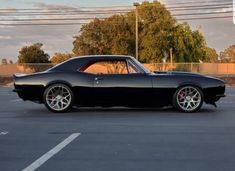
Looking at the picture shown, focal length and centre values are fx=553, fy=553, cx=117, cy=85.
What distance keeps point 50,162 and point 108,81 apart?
6.08 m

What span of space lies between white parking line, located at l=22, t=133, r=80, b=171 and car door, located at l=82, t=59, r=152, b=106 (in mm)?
3667

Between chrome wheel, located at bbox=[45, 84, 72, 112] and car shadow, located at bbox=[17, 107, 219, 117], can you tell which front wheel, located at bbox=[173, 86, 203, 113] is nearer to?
car shadow, located at bbox=[17, 107, 219, 117]

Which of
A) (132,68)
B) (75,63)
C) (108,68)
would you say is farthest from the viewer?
(108,68)

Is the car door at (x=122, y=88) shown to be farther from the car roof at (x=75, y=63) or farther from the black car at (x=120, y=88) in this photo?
the car roof at (x=75, y=63)

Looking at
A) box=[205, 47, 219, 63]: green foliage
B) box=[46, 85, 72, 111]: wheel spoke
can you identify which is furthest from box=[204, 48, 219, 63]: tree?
box=[46, 85, 72, 111]: wheel spoke

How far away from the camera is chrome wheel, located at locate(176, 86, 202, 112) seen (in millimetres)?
12748

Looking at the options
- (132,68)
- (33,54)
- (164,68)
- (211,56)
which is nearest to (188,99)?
(132,68)

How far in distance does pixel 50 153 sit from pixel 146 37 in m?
65.5

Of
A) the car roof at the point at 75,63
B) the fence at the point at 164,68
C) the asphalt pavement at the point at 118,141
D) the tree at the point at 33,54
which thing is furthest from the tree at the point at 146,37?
the asphalt pavement at the point at 118,141

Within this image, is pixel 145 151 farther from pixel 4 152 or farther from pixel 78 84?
pixel 78 84

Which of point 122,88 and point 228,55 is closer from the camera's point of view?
point 122,88

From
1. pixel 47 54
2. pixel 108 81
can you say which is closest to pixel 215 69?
pixel 47 54

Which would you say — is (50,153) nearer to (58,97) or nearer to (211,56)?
(58,97)

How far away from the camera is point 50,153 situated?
293 inches
